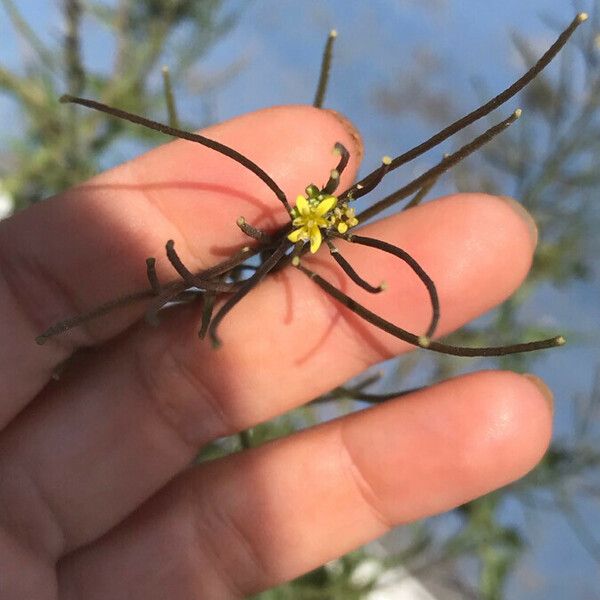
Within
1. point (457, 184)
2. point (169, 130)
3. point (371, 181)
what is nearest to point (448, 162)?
point (371, 181)

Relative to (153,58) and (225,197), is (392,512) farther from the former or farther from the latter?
(153,58)

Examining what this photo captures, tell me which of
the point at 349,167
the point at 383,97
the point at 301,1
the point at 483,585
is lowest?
the point at 483,585

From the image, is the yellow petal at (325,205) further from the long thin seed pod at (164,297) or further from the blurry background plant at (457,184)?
the blurry background plant at (457,184)

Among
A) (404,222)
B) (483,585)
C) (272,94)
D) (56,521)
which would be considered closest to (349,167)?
(404,222)

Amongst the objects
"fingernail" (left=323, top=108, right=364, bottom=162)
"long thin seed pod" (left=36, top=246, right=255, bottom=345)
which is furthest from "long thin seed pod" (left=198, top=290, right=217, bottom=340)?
"fingernail" (left=323, top=108, right=364, bottom=162)

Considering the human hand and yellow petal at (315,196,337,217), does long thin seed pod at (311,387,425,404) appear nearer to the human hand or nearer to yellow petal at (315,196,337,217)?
the human hand

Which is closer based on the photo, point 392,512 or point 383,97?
point 392,512
